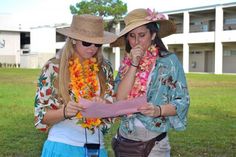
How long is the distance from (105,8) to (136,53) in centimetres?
5952

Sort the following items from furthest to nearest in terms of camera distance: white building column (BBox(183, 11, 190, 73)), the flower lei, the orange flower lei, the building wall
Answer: the building wall → white building column (BBox(183, 11, 190, 73)) → the flower lei → the orange flower lei

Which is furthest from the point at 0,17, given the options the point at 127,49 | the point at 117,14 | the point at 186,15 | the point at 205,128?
the point at 127,49

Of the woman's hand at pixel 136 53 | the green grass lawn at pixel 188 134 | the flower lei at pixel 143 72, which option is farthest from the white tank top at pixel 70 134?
the green grass lawn at pixel 188 134

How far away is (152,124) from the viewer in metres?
3.13

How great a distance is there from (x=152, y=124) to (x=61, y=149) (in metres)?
0.64

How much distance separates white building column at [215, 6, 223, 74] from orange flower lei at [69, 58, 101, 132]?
149 feet

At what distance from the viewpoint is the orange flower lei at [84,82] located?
9.91ft

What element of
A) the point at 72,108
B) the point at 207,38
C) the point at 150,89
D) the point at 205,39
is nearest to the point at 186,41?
the point at 205,39

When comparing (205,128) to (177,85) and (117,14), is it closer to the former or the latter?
(177,85)

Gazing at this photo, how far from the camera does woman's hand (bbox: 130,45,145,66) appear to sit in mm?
3113

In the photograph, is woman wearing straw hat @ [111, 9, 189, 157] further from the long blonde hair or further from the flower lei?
the long blonde hair

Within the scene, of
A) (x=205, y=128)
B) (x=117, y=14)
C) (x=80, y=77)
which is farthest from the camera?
(x=117, y=14)

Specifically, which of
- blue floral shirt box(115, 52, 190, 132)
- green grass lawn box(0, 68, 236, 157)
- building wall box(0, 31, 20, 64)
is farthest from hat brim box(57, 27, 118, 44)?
building wall box(0, 31, 20, 64)

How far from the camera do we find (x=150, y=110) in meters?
2.98
